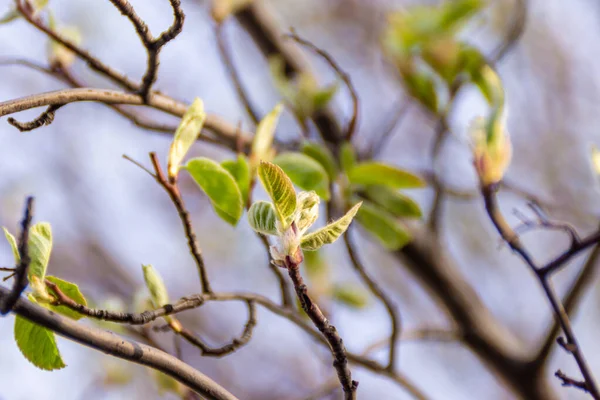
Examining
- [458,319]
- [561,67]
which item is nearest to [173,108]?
[458,319]

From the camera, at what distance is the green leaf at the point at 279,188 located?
1.19ft

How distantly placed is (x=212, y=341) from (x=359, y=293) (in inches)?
49.6

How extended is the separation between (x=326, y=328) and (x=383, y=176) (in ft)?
1.01

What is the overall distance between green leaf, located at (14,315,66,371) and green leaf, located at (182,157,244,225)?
17 cm

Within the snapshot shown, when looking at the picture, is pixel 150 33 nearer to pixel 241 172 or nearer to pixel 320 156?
pixel 241 172

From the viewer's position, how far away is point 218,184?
495 millimetres

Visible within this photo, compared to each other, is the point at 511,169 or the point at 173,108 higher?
the point at 511,169

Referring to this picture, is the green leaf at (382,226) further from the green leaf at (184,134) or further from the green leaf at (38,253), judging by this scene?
the green leaf at (38,253)

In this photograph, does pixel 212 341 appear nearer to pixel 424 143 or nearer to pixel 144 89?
pixel 424 143

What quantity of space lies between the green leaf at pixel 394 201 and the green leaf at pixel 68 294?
379mm

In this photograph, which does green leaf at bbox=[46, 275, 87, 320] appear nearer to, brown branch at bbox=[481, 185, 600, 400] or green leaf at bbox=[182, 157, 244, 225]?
green leaf at bbox=[182, 157, 244, 225]

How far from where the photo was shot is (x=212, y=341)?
2057 mm

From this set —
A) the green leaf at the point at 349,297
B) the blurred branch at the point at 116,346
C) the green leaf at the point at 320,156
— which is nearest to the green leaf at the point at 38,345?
the blurred branch at the point at 116,346

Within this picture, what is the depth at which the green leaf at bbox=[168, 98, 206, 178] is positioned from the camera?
1.57 feet
